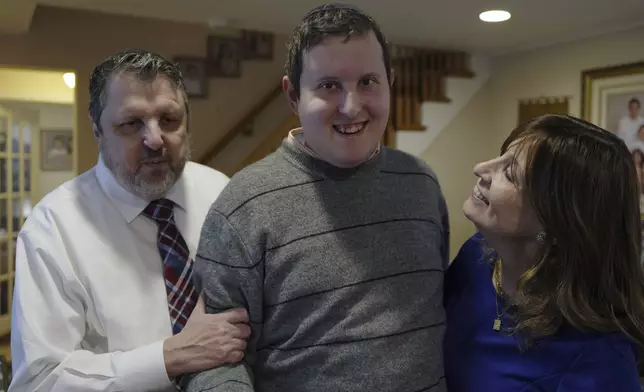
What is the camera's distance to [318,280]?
1021mm

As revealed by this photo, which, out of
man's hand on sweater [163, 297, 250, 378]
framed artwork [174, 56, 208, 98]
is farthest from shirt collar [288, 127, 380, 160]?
framed artwork [174, 56, 208, 98]

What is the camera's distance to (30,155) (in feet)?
17.3

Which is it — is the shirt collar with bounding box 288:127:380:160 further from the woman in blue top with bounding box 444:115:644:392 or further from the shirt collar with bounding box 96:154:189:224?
the shirt collar with bounding box 96:154:189:224

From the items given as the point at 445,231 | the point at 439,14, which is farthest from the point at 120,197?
the point at 439,14

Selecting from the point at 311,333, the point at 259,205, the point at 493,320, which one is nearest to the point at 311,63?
the point at 259,205

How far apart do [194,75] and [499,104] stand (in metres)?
2.61

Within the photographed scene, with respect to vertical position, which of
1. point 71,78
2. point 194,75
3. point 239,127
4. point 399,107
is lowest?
point 239,127

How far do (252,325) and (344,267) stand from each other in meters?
0.20

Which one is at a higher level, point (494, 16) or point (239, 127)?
point (494, 16)

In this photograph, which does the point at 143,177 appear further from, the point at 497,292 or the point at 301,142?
the point at 497,292

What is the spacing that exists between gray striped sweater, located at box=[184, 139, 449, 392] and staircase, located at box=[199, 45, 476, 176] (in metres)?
3.38

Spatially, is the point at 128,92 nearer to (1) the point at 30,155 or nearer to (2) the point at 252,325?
(2) the point at 252,325

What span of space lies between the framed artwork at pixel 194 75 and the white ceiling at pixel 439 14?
118 centimetres

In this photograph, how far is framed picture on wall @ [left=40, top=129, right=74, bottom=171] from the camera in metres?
6.38
